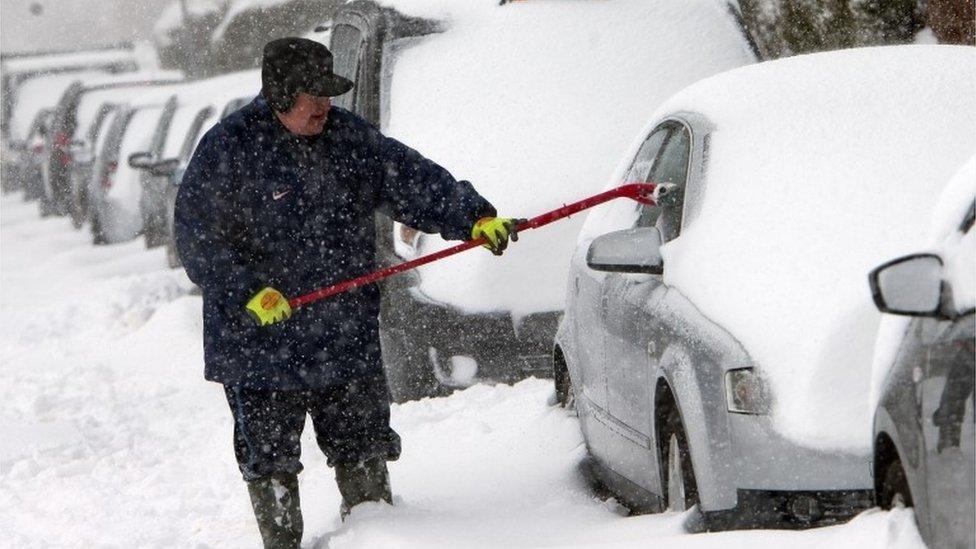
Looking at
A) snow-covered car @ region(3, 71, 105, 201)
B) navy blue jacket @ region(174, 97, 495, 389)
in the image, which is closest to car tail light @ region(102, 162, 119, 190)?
snow-covered car @ region(3, 71, 105, 201)

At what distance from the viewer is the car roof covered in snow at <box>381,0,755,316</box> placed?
8.20 m

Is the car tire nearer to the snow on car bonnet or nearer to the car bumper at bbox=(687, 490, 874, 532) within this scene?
the snow on car bonnet

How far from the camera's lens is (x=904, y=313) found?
11.3ft

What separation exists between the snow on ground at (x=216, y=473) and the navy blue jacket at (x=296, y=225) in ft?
1.95

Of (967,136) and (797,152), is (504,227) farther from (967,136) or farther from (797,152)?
(967,136)

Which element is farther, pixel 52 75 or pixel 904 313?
pixel 52 75

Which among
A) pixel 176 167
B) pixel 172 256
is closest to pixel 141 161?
pixel 176 167

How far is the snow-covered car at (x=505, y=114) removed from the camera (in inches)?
320

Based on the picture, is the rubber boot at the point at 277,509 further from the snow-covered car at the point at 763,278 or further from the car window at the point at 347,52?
the car window at the point at 347,52

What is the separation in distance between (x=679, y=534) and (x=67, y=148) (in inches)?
848

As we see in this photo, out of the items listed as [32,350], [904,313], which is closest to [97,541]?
[904,313]

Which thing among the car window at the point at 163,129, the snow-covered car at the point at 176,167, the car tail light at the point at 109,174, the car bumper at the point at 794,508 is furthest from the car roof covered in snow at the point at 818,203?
the car tail light at the point at 109,174

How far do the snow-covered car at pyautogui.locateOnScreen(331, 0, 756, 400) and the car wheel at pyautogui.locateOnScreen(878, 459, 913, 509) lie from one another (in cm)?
421

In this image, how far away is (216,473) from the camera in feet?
27.0
